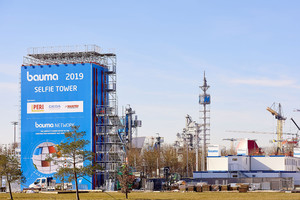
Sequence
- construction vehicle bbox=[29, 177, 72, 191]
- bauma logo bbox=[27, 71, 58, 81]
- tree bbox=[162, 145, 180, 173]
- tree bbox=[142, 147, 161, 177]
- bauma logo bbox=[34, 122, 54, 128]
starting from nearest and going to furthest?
construction vehicle bbox=[29, 177, 72, 191]
bauma logo bbox=[34, 122, 54, 128]
bauma logo bbox=[27, 71, 58, 81]
tree bbox=[142, 147, 161, 177]
tree bbox=[162, 145, 180, 173]

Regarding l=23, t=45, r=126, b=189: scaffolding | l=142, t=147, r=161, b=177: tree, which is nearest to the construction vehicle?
l=23, t=45, r=126, b=189: scaffolding

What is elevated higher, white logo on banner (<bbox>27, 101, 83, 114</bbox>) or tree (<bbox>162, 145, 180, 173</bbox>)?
white logo on banner (<bbox>27, 101, 83, 114</bbox>)

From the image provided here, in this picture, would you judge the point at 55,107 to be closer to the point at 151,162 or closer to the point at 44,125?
the point at 44,125

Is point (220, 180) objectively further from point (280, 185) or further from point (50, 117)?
point (50, 117)

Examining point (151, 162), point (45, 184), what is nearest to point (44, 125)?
point (45, 184)

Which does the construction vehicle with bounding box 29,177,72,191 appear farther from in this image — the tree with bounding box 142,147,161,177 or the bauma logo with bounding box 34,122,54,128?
the tree with bounding box 142,147,161,177

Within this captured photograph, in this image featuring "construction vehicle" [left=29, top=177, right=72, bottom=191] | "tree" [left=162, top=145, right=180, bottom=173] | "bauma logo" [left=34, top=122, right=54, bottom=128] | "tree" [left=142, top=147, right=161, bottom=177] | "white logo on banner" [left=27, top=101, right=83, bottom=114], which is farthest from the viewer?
"tree" [left=162, top=145, right=180, bottom=173]

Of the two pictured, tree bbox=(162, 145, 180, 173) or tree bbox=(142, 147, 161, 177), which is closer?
tree bbox=(142, 147, 161, 177)

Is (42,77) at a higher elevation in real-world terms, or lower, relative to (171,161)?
higher

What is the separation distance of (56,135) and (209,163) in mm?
32766

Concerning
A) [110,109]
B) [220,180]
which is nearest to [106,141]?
[110,109]

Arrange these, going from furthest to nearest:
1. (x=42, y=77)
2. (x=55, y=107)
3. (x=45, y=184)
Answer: (x=42, y=77)
(x=55, y=107)
(x=45, y=184)

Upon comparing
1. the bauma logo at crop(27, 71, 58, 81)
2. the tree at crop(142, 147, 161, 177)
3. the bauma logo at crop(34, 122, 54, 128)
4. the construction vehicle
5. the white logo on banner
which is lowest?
the construction vehicle

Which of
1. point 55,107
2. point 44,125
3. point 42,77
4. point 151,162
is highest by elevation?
point 42,77
